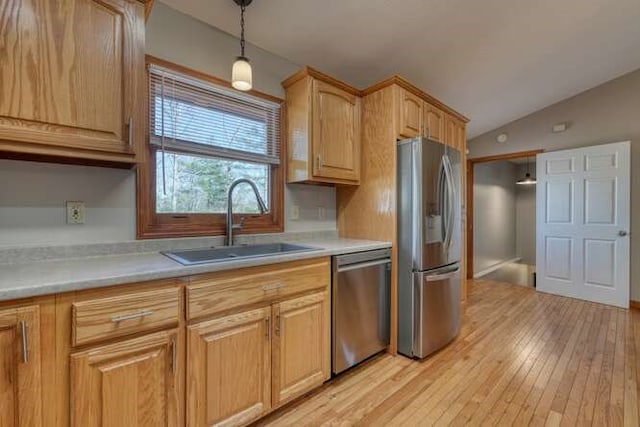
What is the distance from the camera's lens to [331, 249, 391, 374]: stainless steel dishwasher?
6.07 ft

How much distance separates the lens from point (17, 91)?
3.46 feet

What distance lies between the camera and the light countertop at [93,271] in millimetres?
921

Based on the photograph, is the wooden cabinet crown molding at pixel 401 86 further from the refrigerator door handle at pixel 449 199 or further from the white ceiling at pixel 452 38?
the refrigerator door handle at pixel 449 199

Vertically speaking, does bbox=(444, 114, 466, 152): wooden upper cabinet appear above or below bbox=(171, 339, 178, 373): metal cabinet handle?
above

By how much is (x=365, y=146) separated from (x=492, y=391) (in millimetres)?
1973

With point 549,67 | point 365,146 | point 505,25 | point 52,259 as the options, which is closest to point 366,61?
point 365,146

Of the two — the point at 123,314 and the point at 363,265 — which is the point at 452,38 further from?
the point at 123,314

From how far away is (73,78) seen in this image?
116 cm

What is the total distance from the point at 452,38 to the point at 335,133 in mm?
1299

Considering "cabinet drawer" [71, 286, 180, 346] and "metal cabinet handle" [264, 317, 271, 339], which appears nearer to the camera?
"cabinet drawer" [71, 286, 180, 346]

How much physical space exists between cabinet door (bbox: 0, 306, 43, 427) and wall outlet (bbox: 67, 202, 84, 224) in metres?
0.66

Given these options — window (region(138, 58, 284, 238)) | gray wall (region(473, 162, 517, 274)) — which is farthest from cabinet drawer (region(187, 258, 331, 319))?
gray wall (region(473, 162, 517, 274))

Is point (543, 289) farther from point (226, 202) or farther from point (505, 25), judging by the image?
point (226, 202)

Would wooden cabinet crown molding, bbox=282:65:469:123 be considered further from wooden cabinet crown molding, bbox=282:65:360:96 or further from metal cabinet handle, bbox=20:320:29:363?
metal cabinet handle, bbox=20:320:29:363
